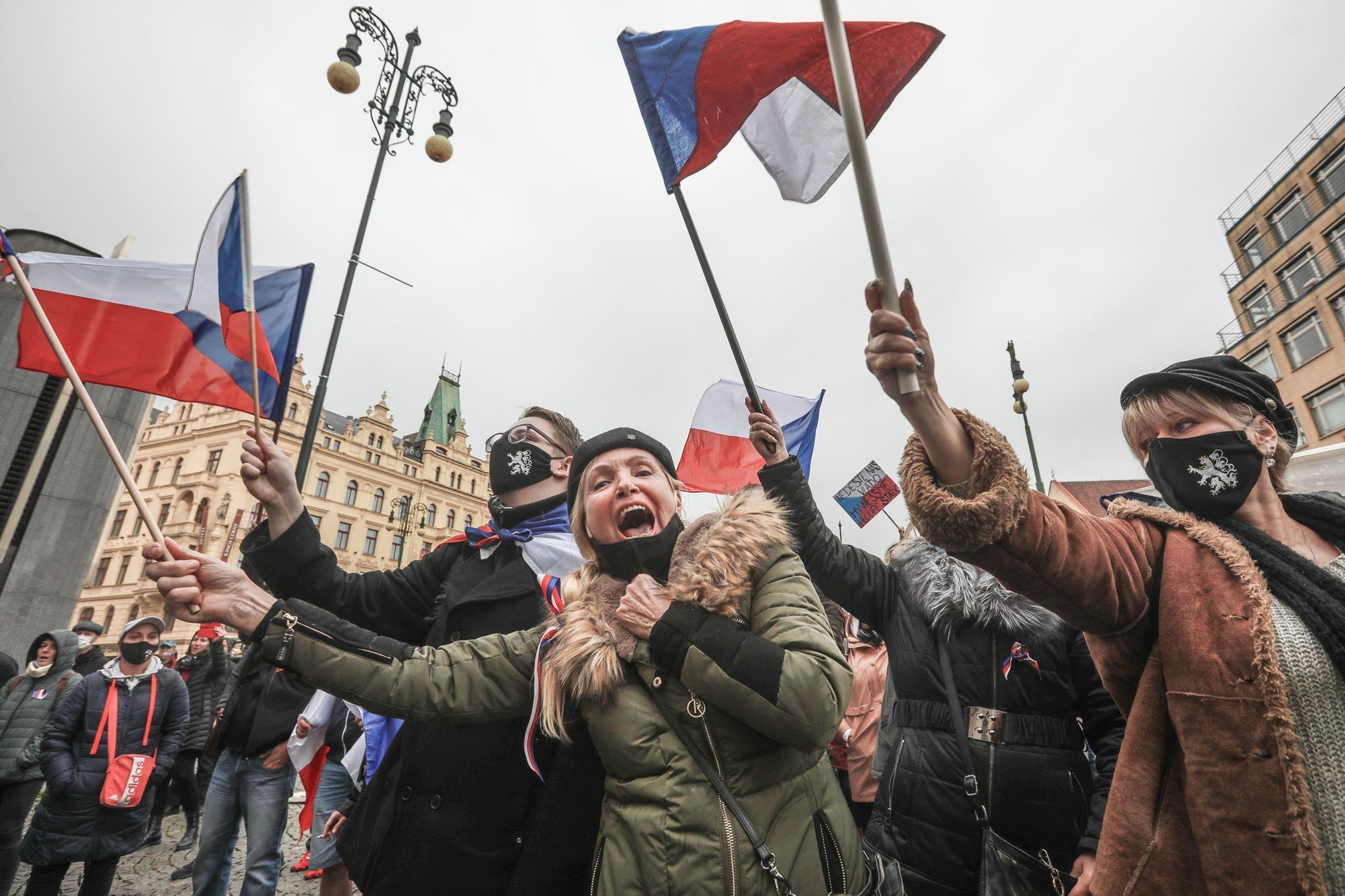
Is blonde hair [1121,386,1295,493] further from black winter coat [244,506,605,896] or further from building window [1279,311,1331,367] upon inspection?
building window [1279,311,1331,367]

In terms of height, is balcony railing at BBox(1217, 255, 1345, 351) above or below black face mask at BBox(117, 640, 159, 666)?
above

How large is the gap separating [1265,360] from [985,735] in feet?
123

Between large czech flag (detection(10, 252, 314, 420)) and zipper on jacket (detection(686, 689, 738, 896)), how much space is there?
269 centimetres

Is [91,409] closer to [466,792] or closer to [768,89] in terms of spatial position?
[466,792]

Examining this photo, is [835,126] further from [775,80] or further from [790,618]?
[790,618]

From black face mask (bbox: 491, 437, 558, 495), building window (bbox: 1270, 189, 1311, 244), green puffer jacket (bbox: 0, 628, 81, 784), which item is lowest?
green puffer jacket (bbox: 0, 628, 81, 784)

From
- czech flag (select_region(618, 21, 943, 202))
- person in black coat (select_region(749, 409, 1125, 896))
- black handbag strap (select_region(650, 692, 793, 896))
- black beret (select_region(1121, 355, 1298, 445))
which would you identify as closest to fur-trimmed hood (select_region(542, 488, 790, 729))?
black handbag strap (select_region(650, 692, 793, 896))

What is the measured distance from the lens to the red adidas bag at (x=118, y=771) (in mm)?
4414

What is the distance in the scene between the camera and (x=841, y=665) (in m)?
1.80

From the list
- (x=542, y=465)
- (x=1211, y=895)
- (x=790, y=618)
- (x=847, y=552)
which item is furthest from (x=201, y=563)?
(x=1211, y=895)

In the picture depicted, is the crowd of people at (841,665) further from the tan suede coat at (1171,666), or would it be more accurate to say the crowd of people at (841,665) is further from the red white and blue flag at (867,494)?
the red white and blue flag at (867,494)

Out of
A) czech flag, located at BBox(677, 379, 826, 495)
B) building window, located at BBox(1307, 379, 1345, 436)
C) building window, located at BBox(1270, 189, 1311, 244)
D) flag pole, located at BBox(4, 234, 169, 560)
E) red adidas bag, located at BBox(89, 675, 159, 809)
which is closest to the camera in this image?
flag pole, located at BBox(4, 234, 169, 560)

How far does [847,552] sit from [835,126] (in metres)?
1.81

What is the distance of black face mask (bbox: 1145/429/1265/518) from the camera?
1616mm
